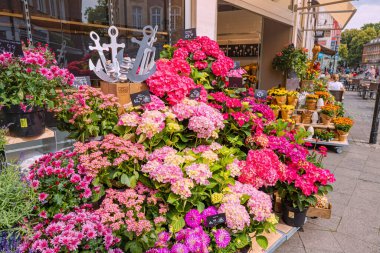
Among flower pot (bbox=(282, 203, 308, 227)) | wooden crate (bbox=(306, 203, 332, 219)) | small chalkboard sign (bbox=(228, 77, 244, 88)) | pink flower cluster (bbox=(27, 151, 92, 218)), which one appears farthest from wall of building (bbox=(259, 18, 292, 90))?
pink flower cluster (bbox=(27, 151, 92, 218))

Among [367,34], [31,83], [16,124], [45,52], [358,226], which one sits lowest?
[358,226]

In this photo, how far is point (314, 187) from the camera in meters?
2.60

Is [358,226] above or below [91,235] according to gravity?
below

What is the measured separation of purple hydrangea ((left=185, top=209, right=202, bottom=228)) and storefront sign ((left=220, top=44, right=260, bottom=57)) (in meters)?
8.17

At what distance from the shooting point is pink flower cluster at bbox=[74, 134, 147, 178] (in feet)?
5.74

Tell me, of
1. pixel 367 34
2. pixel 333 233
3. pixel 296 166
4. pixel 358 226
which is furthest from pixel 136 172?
pixel 367 34

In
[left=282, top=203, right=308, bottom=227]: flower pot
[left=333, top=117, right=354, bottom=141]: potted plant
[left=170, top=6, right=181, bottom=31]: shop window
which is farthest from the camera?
[left=333, top=117, right=354, bottom=141]: potted plant

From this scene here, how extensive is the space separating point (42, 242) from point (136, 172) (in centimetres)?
68

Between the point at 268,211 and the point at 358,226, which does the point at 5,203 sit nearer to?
the point at 268,211

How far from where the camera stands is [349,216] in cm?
338

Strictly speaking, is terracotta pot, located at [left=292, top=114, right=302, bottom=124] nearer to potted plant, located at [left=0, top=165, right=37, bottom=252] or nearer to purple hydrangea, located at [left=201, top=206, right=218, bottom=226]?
purple hydrangea, located at [left=201, top=206, right=218, bottom=226]

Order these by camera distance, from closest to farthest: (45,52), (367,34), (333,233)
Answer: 1. (45,52)
2. (333,233)
3. (367,34)

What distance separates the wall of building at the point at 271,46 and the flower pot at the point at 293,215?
Answer: 6247mm

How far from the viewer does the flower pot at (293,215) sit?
2.75 metres
